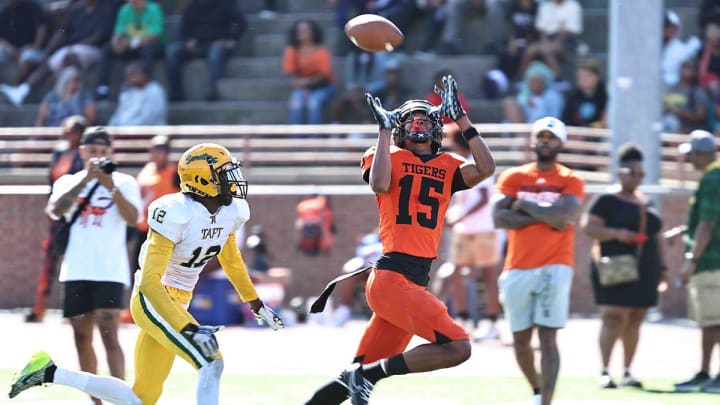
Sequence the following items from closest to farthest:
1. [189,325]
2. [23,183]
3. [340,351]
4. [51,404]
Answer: [189,325] < [51,404] < [340,351] < [23,183]

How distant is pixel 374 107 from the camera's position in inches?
308

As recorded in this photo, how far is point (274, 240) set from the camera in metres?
15.8

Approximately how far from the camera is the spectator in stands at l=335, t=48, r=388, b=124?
682 inches

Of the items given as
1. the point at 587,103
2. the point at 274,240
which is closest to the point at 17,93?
the point at 274,240

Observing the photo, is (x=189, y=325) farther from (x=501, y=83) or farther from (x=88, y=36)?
(x=88, y=36)

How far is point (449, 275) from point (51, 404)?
206 inches

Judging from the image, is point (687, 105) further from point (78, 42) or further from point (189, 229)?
point (189, 229)

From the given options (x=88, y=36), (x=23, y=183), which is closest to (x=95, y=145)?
(x=23, y=183)

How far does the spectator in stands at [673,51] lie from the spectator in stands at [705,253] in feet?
21.1

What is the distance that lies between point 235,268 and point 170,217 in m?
0.63

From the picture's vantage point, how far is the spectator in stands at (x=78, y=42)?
1920 centimetres

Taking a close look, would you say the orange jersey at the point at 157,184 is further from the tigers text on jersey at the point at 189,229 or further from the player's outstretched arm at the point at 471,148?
the player's outstretched arm at the point at 471,148

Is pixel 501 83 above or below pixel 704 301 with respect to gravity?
above

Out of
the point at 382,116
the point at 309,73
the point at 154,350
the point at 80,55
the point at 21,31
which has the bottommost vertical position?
the point at 154,350
